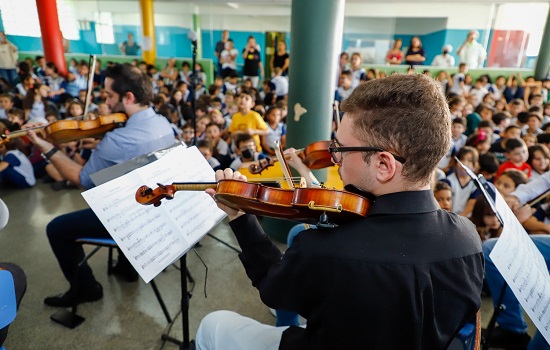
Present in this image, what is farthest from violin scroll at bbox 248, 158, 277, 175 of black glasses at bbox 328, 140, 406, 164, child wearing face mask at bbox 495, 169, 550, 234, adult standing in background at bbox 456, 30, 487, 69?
adult standing in background at bbox 456, 30, 487, 69

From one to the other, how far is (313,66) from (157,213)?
69.6 inches

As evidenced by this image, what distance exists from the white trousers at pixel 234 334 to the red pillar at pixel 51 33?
987 cm

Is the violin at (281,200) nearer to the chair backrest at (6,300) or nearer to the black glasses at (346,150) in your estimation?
the black glasses at (346,150)

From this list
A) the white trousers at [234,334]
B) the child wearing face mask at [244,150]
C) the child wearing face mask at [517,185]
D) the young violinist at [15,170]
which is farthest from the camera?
the young violinist at [15,170]

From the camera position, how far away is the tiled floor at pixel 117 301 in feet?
6.91

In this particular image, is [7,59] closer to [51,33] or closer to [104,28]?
[51,33]

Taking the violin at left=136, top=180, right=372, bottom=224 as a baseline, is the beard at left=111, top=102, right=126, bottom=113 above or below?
above

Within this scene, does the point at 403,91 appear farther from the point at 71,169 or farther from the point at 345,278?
the point at 71,169

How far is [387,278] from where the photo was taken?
83 centimetres

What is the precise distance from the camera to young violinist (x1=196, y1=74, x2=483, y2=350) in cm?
84

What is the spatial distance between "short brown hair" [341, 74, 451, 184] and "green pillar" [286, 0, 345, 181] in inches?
73.2

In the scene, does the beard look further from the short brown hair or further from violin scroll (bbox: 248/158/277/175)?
the short brown hair

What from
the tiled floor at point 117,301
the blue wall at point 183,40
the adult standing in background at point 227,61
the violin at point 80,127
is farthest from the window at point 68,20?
the violin at point 80,127

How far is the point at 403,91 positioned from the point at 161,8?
13.9 meters
